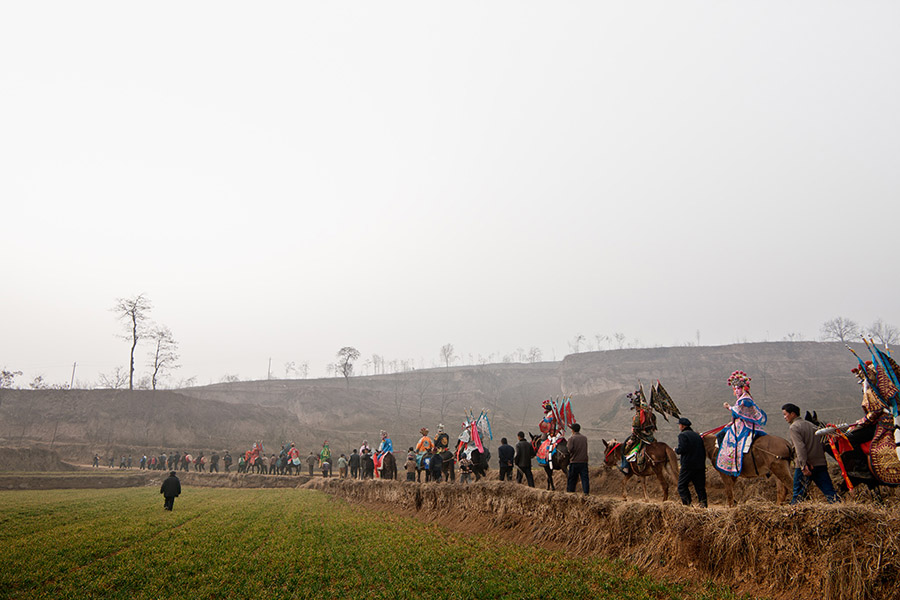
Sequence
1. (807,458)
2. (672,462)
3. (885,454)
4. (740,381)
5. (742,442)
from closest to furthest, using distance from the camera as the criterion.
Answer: (885,454) < (807,458) < (742,442) < (740,381) < (672,462)

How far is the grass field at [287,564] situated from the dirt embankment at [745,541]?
471mm

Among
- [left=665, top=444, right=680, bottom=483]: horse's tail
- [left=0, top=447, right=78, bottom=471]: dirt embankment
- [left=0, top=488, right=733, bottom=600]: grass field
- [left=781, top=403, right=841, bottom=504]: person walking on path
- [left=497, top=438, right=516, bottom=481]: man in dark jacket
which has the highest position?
[left=781, top=403, right=841, bottom=504]: person walking on path

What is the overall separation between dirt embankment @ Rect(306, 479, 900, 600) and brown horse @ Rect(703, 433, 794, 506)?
2900mm

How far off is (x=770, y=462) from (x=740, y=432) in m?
0.74

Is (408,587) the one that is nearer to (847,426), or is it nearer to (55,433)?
(847,426)

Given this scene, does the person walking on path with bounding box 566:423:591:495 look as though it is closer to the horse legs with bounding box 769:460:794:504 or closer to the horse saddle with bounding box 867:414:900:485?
the horse legs with bounding box 769:460:794:504

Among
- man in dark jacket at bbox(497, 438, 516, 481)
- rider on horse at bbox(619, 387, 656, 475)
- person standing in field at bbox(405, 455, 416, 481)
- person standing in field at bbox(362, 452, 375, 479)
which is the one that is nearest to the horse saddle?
rider on horse at bbox(619, 387, 656, 475)

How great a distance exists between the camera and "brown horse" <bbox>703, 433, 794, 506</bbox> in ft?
31.6

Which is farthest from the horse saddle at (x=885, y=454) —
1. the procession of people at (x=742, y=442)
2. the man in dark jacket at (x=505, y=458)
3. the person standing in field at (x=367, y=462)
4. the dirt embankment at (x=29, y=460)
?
the dirt embankment at (x=29, y=460)

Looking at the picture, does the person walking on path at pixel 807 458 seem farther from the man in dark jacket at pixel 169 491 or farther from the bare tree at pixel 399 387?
the bare tree at pixel 399 387

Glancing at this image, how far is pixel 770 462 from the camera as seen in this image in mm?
9828

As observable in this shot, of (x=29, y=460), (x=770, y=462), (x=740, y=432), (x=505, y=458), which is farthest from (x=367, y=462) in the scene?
(x=29, y=460)

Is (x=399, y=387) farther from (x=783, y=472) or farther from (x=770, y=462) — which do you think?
(x=783, y=472)

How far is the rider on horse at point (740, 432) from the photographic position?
10.2 m
